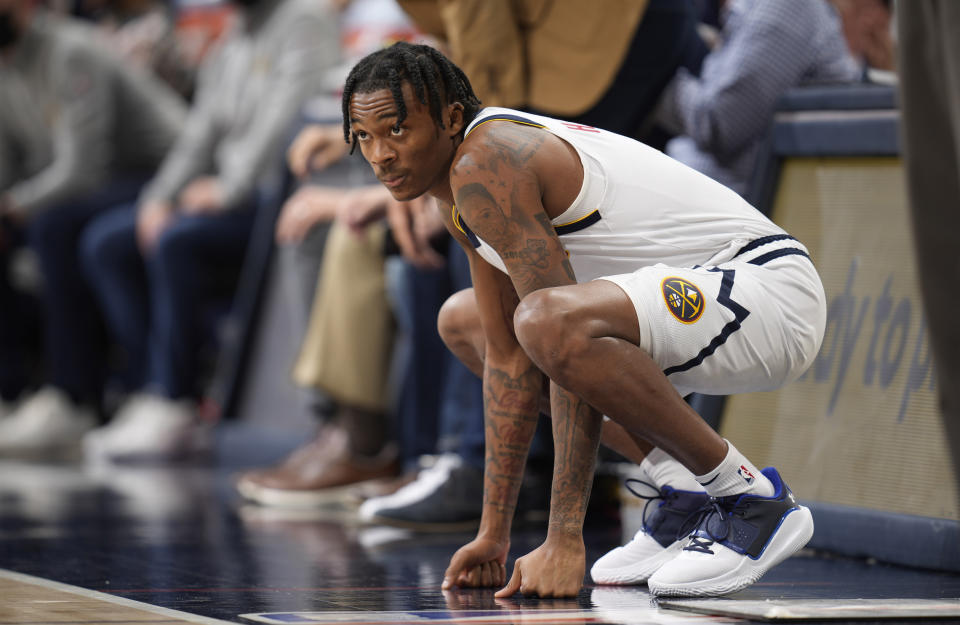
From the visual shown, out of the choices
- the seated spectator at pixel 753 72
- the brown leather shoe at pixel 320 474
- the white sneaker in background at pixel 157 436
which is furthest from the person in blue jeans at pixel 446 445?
the white sneaker in background at pixel 157 436

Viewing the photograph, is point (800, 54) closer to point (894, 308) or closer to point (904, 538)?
point (894, 308)

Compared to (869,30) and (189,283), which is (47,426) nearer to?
(189,283)

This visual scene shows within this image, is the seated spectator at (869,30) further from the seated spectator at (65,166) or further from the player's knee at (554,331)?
the seated spectator at (65,166)

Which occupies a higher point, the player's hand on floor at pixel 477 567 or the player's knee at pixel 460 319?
the player's knee at pixel 460 319

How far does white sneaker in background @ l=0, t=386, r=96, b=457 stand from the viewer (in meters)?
6.65

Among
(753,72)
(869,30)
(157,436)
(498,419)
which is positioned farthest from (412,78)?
(157,436)

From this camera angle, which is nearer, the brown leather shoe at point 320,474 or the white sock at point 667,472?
the white sock at point 667,472

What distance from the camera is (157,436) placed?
19.8 feet

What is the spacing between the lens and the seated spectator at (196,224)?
5.83 metres

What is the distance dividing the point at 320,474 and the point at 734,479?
225 cm

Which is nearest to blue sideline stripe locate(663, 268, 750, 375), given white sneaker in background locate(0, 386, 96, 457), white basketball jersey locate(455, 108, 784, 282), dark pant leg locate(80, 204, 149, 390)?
white basketball jersey locate(455, 108, 784, 282)

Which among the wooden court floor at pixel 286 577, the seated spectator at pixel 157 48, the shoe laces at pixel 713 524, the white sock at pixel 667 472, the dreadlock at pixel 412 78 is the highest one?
the seated spectator at pixel 157 48

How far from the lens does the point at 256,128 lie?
231 inches

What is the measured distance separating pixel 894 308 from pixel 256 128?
11.3 feet
